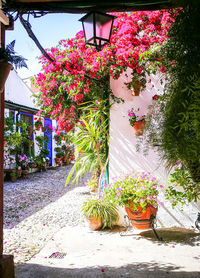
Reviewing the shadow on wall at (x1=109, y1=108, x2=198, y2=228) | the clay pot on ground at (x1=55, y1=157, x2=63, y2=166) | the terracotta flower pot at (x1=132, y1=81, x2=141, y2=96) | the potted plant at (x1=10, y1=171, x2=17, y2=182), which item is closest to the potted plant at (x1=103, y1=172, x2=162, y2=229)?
the shadow on wall at (x1=109, y1=108, x2=198, y2=228)

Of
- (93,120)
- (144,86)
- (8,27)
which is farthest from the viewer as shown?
(93,120)

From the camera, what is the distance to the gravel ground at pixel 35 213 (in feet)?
11.3

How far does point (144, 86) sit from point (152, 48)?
2.26 ft

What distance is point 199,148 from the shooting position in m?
1.45

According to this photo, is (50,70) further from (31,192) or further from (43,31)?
(31,192)

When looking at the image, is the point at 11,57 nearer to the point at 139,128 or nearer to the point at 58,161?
the point at 139,128

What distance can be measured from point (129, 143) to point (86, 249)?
169 centimetres

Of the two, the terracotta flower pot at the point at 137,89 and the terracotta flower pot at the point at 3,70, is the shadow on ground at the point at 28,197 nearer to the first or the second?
the terracotta flower pot at the point at 137,89

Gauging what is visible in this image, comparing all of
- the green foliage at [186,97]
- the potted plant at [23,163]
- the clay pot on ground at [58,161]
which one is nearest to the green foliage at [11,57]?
the green foliage at [186,97]

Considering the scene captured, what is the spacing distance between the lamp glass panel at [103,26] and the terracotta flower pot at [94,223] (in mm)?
2505

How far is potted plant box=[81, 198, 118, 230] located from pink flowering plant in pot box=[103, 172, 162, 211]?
0.72ft

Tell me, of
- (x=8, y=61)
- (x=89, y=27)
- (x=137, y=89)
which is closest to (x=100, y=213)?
(x=137, y=89)

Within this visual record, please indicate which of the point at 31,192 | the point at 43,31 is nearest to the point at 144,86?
the point at 43,31

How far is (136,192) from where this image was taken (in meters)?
3.54
